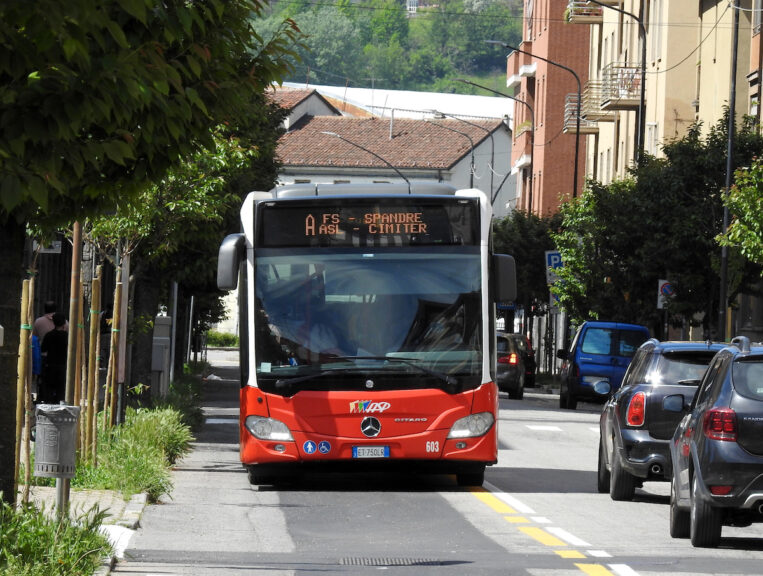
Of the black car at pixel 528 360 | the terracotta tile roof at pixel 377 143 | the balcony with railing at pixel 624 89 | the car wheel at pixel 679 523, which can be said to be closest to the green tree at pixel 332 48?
the terracotta tile roof at pixel 377 143

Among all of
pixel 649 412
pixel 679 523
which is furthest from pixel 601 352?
pixel 679 523

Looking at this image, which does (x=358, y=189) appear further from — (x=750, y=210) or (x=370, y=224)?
(x=750, y=210)

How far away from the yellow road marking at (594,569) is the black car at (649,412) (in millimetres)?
4172

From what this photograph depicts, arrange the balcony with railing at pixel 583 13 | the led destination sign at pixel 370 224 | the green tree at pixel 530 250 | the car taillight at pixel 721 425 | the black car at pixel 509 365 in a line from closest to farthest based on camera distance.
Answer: the car taillight at pixel 721 425
the led destination sign at pixel 370 224
the black car at pixel 509 365
the balcony with railing at pixel 583 13
the green tree at pixel 530 250

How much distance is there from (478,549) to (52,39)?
5.92 meters

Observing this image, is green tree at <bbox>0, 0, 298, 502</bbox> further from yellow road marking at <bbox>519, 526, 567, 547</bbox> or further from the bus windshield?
the bus windshield

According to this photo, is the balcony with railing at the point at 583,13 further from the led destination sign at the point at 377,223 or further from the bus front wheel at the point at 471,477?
the led destination sign at the point at 377,223

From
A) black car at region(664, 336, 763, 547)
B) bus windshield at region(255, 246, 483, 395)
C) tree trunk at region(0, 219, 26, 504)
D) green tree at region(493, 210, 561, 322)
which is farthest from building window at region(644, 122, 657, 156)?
tree trunk at region(0, 219, 26, 504)

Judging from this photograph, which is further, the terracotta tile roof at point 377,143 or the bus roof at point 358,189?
the terracotta tile roof at point 377,143

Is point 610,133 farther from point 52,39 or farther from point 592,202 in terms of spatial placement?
point 52,39

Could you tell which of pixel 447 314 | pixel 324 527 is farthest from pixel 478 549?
pixel 447 314

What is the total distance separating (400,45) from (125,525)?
144 m

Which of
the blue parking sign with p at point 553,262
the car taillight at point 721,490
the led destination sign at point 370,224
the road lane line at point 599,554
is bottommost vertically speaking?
the road lane line at point 599,554

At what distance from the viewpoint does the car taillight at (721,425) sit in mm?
11688
